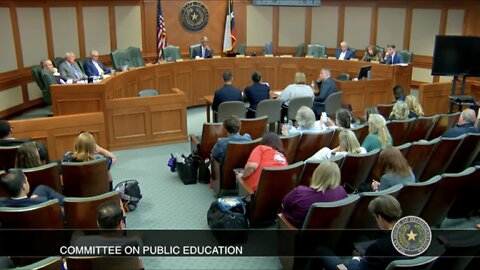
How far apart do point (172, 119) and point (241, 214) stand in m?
3.63

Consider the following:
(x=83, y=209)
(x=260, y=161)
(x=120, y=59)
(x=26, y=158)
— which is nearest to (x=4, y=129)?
(x=26, y=158)

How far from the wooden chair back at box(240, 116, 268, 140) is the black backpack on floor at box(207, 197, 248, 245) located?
1.81 meters

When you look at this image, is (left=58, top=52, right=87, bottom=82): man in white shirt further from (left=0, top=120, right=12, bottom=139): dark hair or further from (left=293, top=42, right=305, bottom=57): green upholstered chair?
(left=293, top=42, right=305, bottom=57): green upholstered chair

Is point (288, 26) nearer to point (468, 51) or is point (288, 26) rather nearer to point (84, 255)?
point (468, 51)

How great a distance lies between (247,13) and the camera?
531 inches

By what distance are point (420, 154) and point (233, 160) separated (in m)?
2.11

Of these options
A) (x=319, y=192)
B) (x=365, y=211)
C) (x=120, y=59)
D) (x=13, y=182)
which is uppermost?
(x=120, y=59)

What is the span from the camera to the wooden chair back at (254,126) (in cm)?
622

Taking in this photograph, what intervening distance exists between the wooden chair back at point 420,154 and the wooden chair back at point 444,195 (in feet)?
2.49

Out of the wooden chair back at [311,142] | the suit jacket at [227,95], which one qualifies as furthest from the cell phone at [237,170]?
the suit jacket at [227,95]

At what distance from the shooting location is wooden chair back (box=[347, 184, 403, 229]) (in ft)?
12.2

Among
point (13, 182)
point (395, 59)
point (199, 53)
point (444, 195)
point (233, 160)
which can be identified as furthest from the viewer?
point (199, 53)

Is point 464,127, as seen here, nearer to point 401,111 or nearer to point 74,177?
point 401,111

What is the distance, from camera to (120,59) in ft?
34.1
